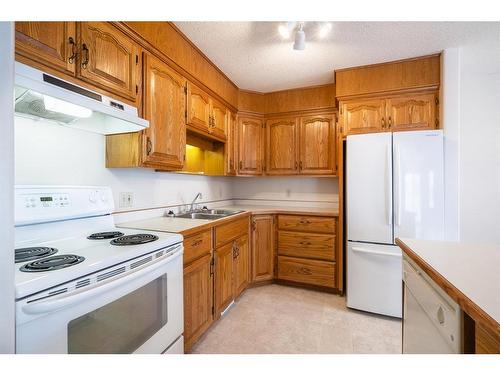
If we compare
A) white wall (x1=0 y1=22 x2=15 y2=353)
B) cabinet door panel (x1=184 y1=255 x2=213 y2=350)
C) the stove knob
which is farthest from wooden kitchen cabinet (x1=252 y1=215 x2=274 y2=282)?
white wall (x1=0 y1=22 x2=15 y2=353)

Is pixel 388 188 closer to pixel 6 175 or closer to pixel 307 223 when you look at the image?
pixel 307 223

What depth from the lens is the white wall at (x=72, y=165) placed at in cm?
120

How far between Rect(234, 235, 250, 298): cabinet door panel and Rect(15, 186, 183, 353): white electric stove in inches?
37.8

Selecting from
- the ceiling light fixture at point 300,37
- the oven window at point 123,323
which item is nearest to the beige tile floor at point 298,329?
the oven window at point 123,323

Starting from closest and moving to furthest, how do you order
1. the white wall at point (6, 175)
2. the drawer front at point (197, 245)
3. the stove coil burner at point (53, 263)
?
1. the white wall at point (6, 175)
2. the stove coil burner at point (53, 263)
3. the drawer front at point (197, 245)

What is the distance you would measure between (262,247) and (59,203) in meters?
2.02

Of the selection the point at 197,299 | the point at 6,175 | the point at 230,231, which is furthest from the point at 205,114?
the point at 6,175

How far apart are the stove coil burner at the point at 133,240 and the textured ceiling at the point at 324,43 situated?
1.62m

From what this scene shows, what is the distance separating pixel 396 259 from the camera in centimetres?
210

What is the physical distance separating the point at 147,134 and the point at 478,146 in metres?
2.99

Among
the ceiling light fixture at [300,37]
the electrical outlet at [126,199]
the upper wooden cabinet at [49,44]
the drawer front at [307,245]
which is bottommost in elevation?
the drawer front at [307,245]

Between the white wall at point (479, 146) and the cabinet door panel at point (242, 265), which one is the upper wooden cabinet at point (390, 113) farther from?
the cabinet door panel at point (242, 265)

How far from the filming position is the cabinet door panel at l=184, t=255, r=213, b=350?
157cm

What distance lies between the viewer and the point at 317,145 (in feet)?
9.55
